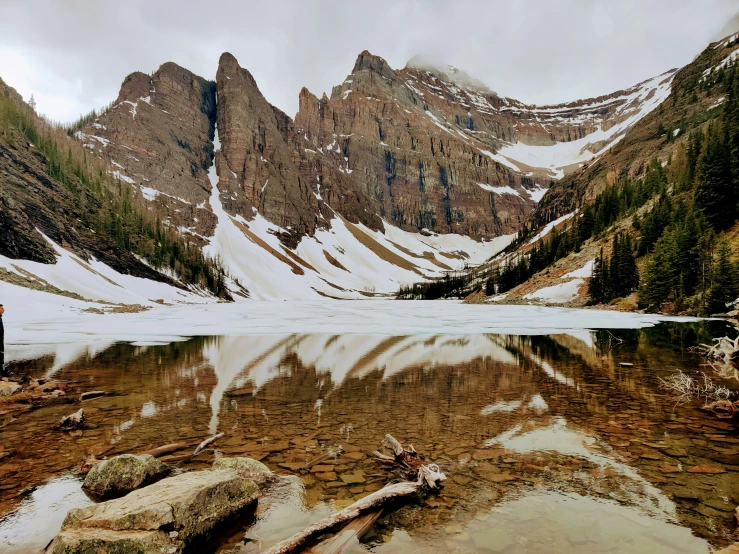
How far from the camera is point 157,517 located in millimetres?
4664

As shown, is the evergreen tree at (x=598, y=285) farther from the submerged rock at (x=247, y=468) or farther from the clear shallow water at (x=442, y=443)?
the submerged rock at (x=247, y=468)

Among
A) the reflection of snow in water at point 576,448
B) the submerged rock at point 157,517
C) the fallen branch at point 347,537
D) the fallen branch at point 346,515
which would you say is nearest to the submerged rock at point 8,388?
the submerged rock at point 157,517

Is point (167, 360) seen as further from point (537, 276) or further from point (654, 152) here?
point (654, 152)

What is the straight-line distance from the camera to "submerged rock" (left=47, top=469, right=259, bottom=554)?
426cm

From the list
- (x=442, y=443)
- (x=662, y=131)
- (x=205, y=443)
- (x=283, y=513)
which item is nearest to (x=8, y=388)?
(x=205, y=443)

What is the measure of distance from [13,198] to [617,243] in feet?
331

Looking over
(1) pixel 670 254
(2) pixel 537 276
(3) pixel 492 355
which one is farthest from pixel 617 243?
(3) pixel 492 355

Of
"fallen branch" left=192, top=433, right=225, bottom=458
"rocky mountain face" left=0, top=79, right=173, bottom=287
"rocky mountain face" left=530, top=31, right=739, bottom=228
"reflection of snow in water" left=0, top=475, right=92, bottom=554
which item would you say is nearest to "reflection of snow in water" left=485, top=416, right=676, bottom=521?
"fallen branch" left=192, top=433, right=225, bottom=458

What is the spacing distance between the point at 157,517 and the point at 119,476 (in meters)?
2.24

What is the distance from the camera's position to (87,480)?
250 inches

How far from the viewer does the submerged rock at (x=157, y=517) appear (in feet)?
14.0

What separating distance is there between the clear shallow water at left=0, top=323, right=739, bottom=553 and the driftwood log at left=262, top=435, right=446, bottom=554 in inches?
8.1

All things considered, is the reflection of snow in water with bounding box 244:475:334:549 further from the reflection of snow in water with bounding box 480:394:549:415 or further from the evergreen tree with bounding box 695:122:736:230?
the evergreen tree with bounding box 695:122:736:230

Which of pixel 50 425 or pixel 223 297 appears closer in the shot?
pixel 50 425
